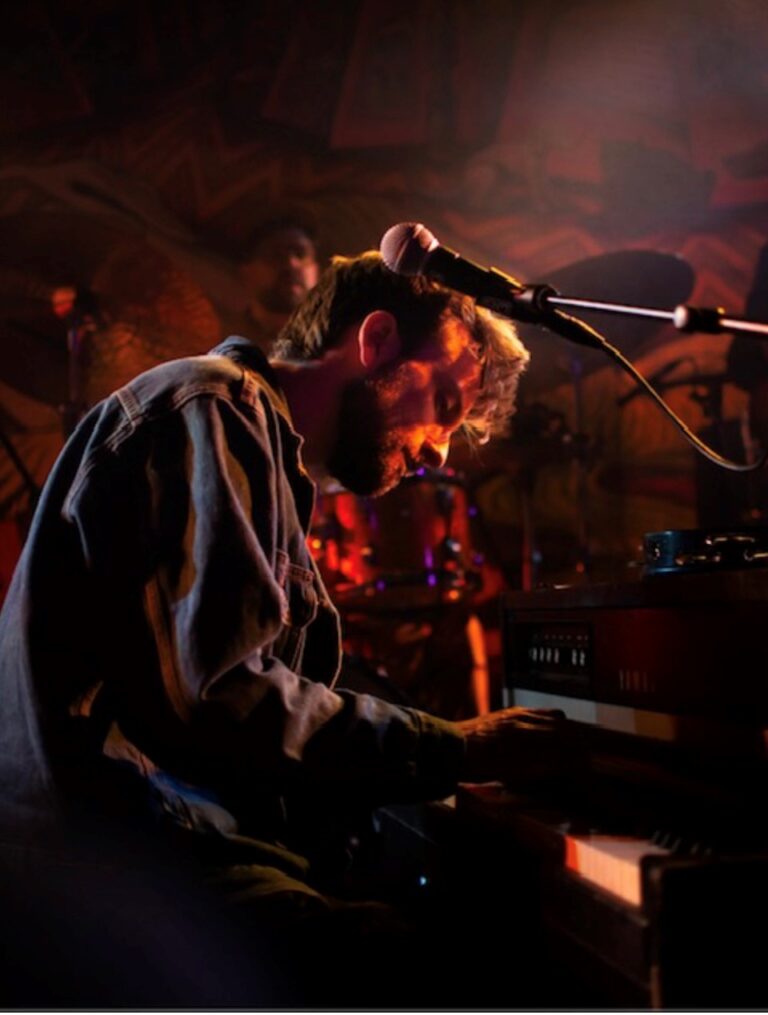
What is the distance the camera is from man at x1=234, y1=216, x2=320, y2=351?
4484 millimetres

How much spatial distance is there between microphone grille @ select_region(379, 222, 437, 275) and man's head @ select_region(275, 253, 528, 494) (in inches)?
15.5

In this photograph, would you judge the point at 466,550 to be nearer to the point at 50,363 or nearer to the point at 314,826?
the point at 50,363

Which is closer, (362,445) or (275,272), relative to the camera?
(362,445)

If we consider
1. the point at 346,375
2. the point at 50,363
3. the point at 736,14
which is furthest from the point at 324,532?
the point at 736,14

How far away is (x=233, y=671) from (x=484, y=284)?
25.7 inches

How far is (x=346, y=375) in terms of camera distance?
1.70m

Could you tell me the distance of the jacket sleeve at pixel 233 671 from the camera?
104 cm

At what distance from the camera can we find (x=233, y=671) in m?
1.05

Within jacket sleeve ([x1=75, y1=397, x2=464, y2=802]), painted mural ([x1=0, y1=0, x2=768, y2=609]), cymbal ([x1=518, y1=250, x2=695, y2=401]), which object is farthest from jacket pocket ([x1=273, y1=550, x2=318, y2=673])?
painted mural ([x1=0, y1=0, x2=768, y2=609])

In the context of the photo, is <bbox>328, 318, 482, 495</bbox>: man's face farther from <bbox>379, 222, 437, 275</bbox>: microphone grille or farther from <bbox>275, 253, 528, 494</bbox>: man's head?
<bbox>379, 222, 437, 275</bbox>: microphone grille

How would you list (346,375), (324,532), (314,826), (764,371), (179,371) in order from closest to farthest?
(179,371) → (314,826) → (346,375) → (324,532) → (764,371)

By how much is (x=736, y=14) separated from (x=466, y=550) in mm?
2909

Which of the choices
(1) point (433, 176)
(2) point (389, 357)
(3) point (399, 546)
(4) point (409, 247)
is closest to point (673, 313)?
(4) point (409, 247)

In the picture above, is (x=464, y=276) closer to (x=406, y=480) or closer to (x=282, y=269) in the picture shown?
(x=406, y=480)
